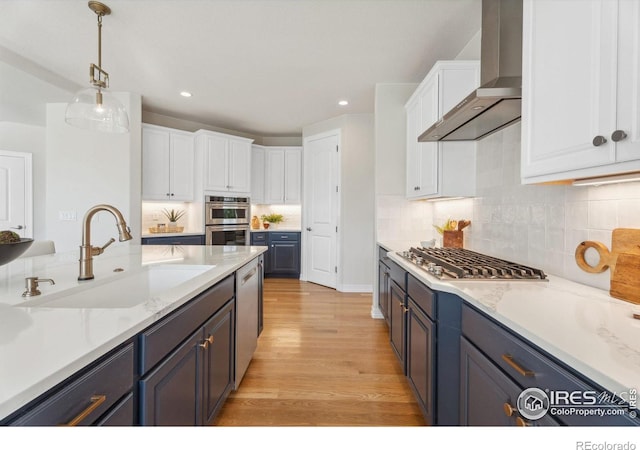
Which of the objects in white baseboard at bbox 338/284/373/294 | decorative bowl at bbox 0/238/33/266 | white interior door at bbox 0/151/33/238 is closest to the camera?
decorative bowl at bbox 0/238/33/266

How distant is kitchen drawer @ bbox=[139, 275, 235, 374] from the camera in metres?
0.84

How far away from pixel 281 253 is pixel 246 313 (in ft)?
10.8

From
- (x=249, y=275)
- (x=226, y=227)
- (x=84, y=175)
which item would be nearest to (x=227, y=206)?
(x=226, y=227)

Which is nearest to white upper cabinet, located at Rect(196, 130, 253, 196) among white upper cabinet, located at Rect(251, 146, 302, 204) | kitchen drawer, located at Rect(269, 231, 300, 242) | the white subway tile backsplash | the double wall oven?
the double wall oven

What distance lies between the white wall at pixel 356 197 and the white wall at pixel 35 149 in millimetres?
5222

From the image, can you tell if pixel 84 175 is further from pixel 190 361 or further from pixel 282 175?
pixel 190 361

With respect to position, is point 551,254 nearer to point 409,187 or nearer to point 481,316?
point 481,316

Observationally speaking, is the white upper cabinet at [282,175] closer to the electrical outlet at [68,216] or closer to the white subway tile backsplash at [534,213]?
the electrical outlet at [68,216]

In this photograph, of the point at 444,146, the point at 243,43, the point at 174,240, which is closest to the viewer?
the point at 444,146

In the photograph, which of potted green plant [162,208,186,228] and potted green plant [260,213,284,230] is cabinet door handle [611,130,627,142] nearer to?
potted green plant [162,208,186,228]

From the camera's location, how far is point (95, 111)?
1960mm

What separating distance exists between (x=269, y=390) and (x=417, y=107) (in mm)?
2697

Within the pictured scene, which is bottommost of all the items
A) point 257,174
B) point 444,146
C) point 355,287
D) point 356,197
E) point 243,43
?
point 355,287

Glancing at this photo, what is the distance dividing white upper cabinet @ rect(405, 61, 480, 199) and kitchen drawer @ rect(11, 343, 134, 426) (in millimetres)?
2306
